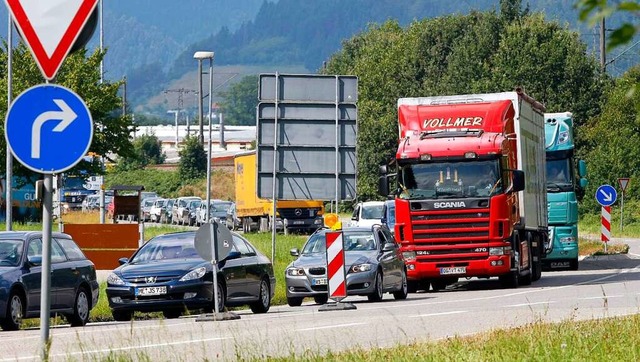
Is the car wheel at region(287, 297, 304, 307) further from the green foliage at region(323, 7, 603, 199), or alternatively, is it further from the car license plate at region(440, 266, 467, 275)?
the green foliage at region(323, 7, 603, 199)

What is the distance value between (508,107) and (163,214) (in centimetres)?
6686

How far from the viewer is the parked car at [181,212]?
88812mm

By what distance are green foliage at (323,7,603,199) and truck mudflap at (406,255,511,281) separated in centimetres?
5619

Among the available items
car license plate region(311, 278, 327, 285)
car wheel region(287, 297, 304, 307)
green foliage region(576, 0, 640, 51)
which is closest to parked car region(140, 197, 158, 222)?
car wheel region(287, 297, 304, 307)

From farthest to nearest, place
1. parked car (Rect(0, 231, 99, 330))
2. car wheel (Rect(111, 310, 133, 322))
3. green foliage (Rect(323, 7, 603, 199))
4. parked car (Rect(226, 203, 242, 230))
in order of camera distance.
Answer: green foliage (Rect(323, 7, 603, 199)), parked car (Rect(226, 203, 242, 230)), car wheel (Rect(111, 310, 133, 322)), parked car (Rect(0, 231, 99, 330))

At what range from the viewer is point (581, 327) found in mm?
15039

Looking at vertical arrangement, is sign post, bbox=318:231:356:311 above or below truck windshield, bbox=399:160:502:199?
below

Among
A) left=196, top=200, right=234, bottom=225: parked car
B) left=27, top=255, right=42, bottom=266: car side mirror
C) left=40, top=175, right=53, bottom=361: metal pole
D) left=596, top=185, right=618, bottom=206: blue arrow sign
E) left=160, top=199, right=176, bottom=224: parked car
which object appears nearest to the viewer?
left=40, top=175, right=53, bottom=361: metal pole

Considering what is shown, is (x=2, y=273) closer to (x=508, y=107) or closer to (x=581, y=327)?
(x=581, y=327)

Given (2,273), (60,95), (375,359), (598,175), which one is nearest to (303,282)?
(2,273)

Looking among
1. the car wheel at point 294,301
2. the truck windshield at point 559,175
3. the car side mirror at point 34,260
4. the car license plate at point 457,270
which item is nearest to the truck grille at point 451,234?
the car license plate at point 457,270

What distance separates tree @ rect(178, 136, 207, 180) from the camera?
416ft

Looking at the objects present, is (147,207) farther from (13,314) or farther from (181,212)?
(13,314)

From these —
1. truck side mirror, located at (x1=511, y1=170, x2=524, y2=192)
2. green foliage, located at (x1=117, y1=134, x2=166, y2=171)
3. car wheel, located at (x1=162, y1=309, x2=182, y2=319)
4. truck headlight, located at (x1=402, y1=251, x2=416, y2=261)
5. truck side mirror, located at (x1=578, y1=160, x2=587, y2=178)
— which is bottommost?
car wheel, located at (x1=162, y1=309, x2=182, y2=319)
